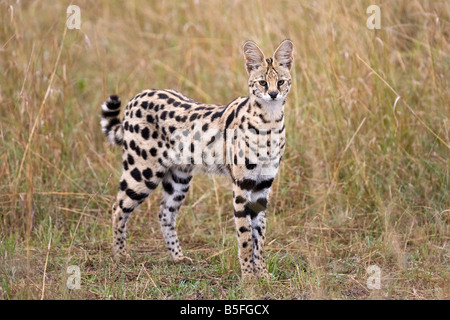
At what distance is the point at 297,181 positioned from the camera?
5.61 m

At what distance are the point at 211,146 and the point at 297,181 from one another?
1.15 metres

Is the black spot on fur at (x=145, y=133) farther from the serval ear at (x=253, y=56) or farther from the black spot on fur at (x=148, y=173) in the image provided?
the serval ear at (x=253, y=56)

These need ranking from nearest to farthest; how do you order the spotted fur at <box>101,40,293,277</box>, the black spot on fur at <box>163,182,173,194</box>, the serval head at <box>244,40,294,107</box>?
the serval head at <box>244,40,294,107</box> < the spotted fur at <box>101,40,293,277</box> < the black spot on fur at <box>163,182,173,194</box>

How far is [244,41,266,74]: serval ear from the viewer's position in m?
4.45

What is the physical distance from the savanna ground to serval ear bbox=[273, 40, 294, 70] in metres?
1.07

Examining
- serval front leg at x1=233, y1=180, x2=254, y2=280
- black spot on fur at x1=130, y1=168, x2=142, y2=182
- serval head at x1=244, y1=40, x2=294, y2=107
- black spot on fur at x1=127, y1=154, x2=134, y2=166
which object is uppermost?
serval head at x1=244, y1=40, x2=294, y2=107

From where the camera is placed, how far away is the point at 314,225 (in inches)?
205

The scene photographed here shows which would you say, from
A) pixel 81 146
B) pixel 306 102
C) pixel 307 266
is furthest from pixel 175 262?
pixel 306 102

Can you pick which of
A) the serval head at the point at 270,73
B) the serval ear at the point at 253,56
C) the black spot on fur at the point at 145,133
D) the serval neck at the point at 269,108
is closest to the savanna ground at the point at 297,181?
the black spot on fur at the point at 145,133

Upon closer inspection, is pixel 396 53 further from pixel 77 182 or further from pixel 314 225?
pixel 77 182

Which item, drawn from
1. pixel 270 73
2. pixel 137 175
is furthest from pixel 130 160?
pixel 270 73

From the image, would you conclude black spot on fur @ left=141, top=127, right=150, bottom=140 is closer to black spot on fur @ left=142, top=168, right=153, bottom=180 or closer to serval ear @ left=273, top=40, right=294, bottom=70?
black spot on fur @ left=142, top=168, right=153, bottom=180

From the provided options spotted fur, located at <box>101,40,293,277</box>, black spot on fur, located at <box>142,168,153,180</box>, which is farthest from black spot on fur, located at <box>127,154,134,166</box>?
black spot on fur, located at <box>142,168,153,180</box>

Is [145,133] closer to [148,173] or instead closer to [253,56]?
[148,173]
